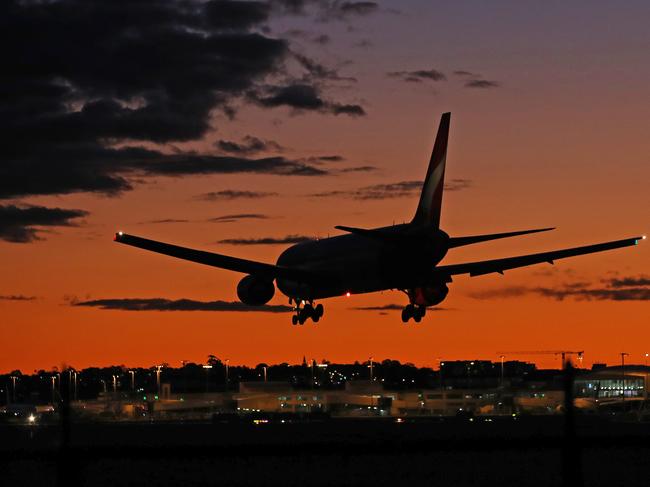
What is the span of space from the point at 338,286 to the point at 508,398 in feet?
187

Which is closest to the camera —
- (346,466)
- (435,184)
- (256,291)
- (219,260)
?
(346,466)

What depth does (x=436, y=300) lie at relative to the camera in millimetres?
69750

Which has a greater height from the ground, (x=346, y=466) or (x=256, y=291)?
(x=256, y=291)

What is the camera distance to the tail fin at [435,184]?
66438mm

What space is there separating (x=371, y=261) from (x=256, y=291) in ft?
34.7

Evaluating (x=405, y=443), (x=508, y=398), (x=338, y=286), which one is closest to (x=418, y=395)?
(x=508, y=398)

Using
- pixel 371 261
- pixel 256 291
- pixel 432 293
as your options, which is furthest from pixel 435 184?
pixel 256 291

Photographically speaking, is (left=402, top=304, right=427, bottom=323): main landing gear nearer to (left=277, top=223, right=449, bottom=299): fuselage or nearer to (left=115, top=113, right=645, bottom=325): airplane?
(left=115, top=113, right=645, bottom=325): airplane

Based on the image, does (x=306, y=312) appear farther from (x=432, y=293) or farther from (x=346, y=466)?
(x=346, y=466)

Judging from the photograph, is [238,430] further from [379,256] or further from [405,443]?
[405,443]

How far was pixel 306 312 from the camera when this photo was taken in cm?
7062

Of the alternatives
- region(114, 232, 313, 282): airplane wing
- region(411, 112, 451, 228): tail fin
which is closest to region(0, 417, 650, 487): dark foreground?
region(114, 232, 313, 282): airplane wing

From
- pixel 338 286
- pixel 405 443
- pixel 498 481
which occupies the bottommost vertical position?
pixel 498 481

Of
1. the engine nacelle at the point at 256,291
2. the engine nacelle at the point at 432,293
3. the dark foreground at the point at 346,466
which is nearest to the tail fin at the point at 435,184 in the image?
the engine nacelle at the point at 432,293
